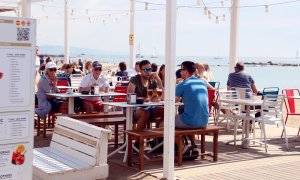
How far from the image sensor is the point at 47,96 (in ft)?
25.7

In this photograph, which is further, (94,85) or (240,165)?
(94,85)

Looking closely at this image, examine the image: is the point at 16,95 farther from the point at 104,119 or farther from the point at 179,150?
the point at 104,119

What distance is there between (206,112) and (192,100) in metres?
0.27

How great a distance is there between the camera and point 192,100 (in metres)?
6.17

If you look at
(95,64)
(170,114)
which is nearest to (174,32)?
(170,114)

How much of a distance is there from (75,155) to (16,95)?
1532 mm

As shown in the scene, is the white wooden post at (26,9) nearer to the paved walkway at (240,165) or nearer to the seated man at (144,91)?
the seated man at (144,91)

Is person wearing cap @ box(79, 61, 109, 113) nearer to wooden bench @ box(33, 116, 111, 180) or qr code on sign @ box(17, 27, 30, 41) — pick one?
wooden bench @ box(33, 116, 111, 180)

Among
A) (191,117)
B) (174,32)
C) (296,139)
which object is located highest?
(174,32)

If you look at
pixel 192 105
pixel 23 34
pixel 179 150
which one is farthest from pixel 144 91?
pixel 23 34

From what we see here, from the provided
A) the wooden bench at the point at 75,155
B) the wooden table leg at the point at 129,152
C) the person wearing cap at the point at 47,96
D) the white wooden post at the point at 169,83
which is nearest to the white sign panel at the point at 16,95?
the wooden bench at the point at 75,155

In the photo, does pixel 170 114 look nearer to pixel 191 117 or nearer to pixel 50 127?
pixel 191 117

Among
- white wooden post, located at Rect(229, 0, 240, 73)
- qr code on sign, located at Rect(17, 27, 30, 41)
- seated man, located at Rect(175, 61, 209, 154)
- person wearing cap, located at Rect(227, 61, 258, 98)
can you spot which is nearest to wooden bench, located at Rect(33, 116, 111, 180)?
qr code on sign, located at Rect(17, 27, 30, 41)

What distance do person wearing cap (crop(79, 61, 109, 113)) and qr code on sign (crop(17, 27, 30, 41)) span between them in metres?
5.05
